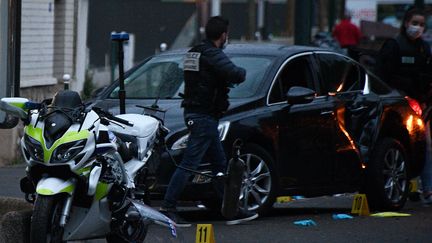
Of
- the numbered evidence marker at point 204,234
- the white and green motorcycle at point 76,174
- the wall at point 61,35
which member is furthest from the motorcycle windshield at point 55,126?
the wall at point 61,35

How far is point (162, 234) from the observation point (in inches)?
356

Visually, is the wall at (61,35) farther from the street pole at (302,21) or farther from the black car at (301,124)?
the black car at (301,124)

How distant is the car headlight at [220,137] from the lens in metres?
10.4

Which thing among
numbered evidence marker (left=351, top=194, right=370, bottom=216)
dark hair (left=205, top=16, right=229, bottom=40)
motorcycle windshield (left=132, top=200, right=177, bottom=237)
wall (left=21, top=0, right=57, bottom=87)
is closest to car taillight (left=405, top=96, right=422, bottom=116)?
numbered evidence marker (left=351, top=194, right=370, bottom=216)

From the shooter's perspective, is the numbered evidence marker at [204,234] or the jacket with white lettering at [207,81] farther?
the jacket with white lettering at [207,81]

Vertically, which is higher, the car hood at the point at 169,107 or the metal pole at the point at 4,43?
the metal pole at the point at 4,43

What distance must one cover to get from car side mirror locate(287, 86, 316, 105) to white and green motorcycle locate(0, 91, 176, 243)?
2925 mm

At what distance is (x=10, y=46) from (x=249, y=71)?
3098 mm

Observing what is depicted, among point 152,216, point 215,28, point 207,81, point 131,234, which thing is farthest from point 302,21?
point 131,234

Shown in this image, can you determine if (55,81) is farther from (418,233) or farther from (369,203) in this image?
(418,233)

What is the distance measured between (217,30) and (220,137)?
908 millimetres

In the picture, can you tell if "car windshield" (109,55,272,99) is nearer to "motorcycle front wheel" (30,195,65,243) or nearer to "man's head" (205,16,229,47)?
"man's head" (205,16,229,47)

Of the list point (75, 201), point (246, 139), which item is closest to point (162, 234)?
point (75, 201)

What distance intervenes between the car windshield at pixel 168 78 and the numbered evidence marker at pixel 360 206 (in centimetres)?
142
